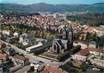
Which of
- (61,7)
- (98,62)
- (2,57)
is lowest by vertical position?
(98,62)

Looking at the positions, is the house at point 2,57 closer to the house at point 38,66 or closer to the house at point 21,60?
the house at point 21,60

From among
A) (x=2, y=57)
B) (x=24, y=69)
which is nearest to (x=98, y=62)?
(x=24, y=69)

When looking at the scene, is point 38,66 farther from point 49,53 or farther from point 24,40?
point 24,40

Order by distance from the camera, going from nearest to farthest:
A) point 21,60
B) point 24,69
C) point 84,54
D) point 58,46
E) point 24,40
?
1. point 24,69
2. point 21,60
3. point 84,54
4. point 58,46
5. point 24,40

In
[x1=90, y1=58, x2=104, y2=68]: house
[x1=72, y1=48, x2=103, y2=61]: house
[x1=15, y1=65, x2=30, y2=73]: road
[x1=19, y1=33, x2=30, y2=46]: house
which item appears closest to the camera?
[x1=15, y1=65, x2=30, y2=73]: road

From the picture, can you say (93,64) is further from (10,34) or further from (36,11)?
(36,11)

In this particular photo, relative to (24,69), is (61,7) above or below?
above

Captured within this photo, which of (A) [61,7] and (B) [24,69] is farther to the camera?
(A) [61,7]

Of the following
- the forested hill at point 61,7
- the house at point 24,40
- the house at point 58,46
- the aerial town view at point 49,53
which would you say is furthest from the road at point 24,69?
the forested hill at point 61,7

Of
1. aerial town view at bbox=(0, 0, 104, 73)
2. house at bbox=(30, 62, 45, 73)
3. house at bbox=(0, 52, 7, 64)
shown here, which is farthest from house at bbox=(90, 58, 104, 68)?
house at bbox=(0, 52, 7, 64)

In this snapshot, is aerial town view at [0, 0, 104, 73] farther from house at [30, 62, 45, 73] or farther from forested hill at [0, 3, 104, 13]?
forested hill at [0, 3, 104, 13]

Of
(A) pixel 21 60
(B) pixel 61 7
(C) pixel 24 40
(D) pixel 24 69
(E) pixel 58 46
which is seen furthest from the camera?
(B) pixel 61 7
